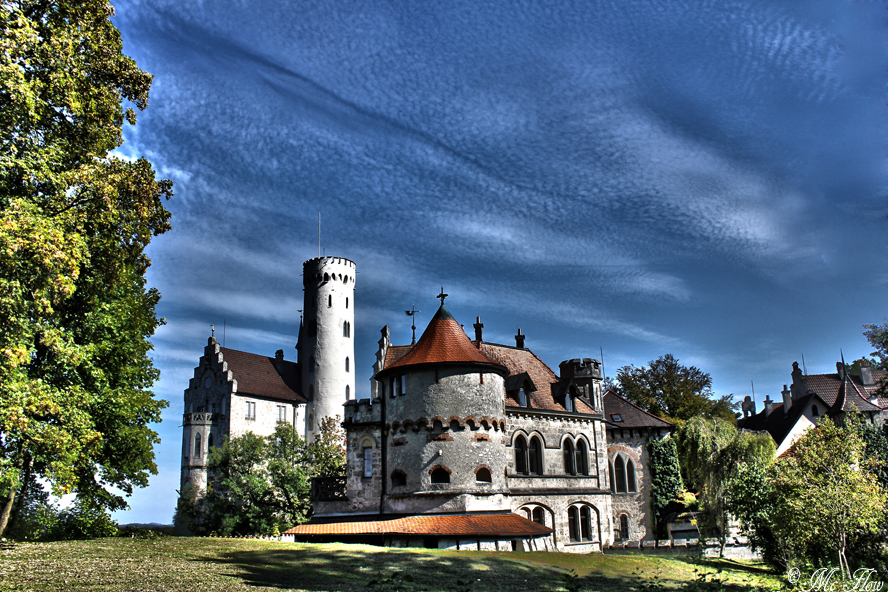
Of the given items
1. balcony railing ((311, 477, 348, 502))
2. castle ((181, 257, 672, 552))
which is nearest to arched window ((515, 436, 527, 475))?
castle ((181, 257, 672, 552))

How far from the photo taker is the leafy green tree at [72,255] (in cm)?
1354

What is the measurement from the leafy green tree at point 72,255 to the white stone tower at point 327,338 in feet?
147

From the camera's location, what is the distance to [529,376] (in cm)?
3716

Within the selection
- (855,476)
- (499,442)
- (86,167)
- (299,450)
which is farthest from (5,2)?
(299,450)

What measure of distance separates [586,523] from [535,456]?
17.1ft

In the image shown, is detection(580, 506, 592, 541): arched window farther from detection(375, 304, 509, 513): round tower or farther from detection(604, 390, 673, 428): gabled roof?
detection(375, 304, 509, 513): round tower

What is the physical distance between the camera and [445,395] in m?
30.3

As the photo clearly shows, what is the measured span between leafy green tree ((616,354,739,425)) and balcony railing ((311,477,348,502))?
31151 mm

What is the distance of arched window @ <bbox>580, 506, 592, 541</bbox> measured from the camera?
3666 cm

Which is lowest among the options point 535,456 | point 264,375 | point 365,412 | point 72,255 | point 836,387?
point 535,456

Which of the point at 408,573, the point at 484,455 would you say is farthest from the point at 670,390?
the point at 408,573

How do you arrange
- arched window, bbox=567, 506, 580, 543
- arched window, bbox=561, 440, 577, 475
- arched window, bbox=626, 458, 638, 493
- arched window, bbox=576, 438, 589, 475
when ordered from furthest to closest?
1. arched window, bbox=626, 458, 638, 493
2. arched window, bbox=576, 438, 589, 475
3. arched window, bbox=561, 440, 577, 475
4. arched window, bbox=567, 506, 580, 543

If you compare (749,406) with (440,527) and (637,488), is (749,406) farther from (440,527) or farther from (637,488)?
(440,527)

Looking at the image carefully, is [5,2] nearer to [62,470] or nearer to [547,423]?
[62,470]
